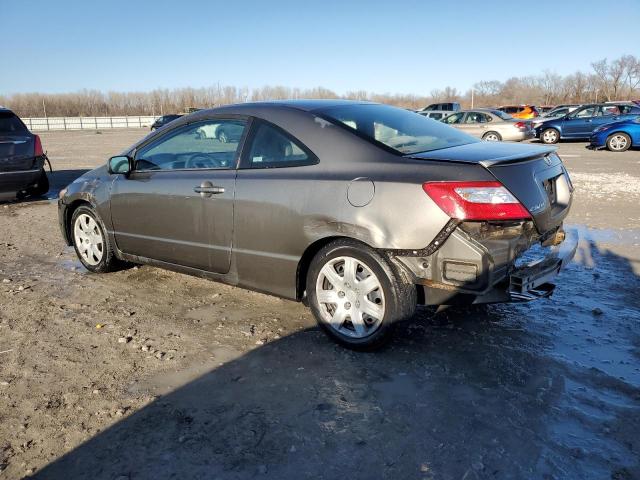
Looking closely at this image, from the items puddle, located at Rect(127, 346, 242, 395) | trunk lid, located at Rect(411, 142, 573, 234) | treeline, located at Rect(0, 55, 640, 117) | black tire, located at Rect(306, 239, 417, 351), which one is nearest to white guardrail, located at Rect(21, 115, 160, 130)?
treeline, located at Rect(0, 55, 640, 117)

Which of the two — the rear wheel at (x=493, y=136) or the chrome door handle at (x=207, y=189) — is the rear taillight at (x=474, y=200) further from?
the rear wheel at (x=493, y=136)

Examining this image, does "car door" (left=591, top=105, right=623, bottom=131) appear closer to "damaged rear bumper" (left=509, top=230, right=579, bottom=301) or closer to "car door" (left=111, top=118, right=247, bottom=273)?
"damaged rear bumper" (left=509, top=230, right=579, bottom=301)

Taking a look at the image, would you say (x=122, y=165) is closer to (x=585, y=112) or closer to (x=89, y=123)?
(x=585, y=112)

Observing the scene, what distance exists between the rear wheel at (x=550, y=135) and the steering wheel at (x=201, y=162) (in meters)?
20.9

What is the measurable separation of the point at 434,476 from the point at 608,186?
9425 millimetres

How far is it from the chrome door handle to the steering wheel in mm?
191

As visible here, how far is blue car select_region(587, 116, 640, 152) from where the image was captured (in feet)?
57.6

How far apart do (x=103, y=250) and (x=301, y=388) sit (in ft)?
9.80

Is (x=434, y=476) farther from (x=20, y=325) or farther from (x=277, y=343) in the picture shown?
(x=20, y=325)

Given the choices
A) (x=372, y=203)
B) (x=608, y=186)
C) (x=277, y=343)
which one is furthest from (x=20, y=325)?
(x=608, y=186)

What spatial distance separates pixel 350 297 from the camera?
3.51 meters

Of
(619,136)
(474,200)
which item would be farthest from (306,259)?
(619,136)

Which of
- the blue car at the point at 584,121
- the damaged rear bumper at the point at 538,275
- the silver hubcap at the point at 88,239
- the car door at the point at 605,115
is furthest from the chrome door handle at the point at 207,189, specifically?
the car door at the point at 605,115

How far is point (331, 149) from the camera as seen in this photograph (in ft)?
11.6
